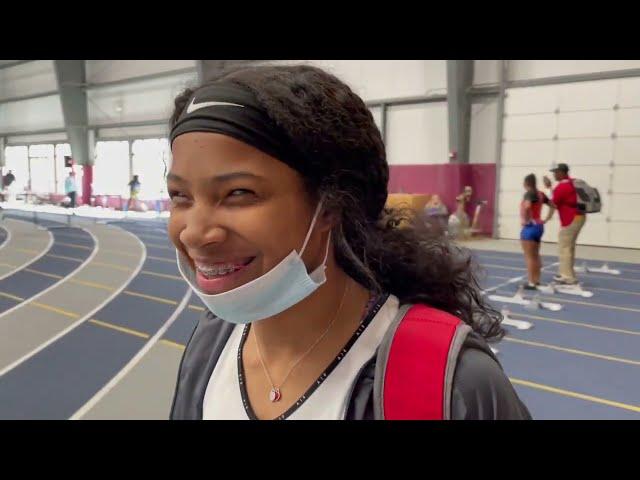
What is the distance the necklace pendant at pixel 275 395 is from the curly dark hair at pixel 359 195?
0.32m

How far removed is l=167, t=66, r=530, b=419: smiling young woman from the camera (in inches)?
38.5

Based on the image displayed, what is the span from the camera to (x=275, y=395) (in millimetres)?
1176

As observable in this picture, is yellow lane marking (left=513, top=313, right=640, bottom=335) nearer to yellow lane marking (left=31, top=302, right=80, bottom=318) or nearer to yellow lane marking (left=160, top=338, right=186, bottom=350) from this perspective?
yellow lane marking (left=160, top=338, right=186, bottom=350)

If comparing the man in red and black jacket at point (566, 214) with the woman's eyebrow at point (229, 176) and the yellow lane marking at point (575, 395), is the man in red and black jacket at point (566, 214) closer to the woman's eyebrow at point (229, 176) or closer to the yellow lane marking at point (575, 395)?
the yellow lane marking at point (575, 395)

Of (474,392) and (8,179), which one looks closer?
(474,392)

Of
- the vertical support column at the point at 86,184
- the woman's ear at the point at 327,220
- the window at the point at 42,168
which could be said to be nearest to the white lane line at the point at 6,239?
the window at the point at 42,168

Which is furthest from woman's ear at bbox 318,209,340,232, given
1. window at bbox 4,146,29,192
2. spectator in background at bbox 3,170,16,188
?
window at bbox 4,146,29,192

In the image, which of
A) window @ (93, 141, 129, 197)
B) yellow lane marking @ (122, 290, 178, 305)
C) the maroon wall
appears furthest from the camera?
window @ (93, 141, 129, 197)

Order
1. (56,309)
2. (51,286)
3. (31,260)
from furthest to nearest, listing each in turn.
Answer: (31,260) → (51,286) → (56,309)

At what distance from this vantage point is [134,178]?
16547mm

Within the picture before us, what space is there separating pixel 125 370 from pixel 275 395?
126 inches

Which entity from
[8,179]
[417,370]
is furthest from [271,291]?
[8,179]

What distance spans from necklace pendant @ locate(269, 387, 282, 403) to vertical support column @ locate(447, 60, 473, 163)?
11.6 m

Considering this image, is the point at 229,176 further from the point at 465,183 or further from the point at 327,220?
the point at 465,183
